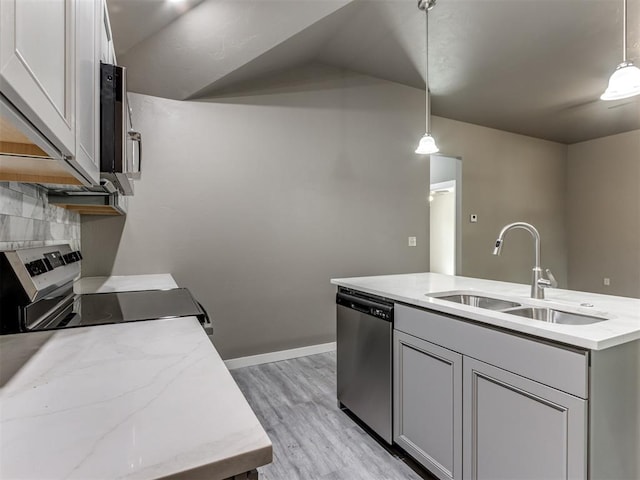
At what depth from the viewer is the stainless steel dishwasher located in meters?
1.87

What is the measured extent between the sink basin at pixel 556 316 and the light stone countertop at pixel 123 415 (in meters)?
1.42

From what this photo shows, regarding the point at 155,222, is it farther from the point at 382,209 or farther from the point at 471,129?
the point at 471,129

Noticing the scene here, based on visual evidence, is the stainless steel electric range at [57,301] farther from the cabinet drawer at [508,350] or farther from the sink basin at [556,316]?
the sink basin at [556,316]

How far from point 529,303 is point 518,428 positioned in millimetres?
616

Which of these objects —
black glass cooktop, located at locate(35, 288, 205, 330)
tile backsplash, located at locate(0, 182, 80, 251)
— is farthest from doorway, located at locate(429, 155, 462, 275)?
tile backsplash, located at locate(0, 182, 80, 251)

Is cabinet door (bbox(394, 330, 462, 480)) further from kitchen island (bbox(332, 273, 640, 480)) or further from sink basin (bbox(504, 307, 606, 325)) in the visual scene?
sink basin (bbox(504, 307, 606, 325))

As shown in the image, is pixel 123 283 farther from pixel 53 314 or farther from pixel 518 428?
pixel 518 428

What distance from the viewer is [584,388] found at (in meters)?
1.04

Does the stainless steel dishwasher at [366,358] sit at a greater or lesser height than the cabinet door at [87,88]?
lesser

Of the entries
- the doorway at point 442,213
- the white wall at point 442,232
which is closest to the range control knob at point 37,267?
the doorway at point 442,213

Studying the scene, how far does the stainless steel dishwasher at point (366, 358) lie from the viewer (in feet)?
6.14

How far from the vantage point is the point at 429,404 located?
5.26 ft

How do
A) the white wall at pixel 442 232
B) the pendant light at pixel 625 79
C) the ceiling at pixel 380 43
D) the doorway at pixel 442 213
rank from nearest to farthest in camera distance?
the pendant light at pixel 625 79
the ceiling at pixel 380 43
the doorway at pixel 442 213
the white wall at pixel 442 232

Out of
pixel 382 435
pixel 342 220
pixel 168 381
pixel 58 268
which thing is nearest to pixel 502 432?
pixel 382 435
